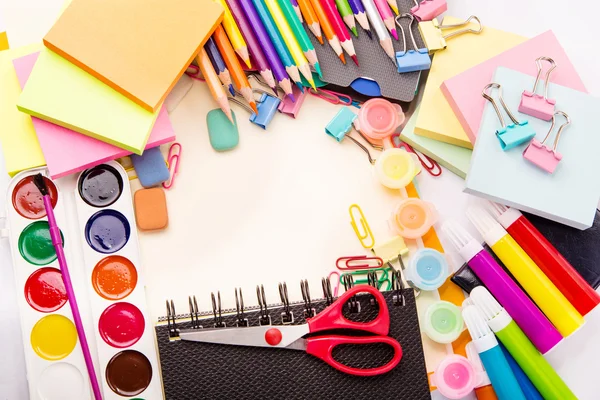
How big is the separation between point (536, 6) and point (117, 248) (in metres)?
0.83

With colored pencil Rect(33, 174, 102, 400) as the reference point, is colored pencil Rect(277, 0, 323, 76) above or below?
above

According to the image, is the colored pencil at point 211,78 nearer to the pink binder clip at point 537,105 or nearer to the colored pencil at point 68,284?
the colored pencil at point 68,284

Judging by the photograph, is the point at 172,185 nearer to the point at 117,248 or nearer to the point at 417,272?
the point at 117,248

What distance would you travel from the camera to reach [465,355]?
42.4 inches

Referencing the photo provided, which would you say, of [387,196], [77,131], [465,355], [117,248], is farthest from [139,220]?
[465,355]

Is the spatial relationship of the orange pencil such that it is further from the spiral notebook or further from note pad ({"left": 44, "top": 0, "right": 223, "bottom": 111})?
the spiral notebook

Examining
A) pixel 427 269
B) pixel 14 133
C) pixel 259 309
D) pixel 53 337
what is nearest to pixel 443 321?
pixel 427 269

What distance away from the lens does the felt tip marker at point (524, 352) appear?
1.03 metres

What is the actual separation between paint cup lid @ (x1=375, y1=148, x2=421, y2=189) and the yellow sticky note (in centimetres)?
53

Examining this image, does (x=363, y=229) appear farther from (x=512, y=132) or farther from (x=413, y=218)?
(x=512, y=132)

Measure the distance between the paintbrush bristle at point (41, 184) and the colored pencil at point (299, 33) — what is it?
0.45 metres

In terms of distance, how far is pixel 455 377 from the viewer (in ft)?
3.40

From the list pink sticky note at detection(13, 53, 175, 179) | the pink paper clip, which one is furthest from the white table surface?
pink sticky note at detection(13, 53, 175, 179)

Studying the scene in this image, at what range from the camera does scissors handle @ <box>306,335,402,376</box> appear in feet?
3.26
